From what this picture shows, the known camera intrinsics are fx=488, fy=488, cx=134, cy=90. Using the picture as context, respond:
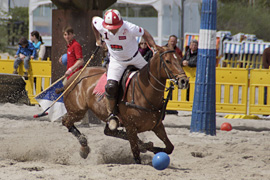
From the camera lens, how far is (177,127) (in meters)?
11.3

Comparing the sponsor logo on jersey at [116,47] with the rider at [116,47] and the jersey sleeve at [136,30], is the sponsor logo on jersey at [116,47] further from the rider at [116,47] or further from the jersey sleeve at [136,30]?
the jersey sleeve at [136,30]

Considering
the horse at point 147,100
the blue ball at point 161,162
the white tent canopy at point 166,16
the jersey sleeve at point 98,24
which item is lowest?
the blue ball at point 161,162

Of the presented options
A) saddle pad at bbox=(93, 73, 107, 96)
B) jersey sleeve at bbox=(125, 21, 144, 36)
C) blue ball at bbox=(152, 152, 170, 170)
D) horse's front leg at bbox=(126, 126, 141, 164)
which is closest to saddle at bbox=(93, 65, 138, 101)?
saddle pad at bbox=(93, 73, 107, 96)

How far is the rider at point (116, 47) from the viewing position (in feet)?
22.7

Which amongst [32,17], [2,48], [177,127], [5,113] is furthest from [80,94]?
[2,48]

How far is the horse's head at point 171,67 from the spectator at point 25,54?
727 cm

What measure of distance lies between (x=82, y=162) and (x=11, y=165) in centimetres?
132

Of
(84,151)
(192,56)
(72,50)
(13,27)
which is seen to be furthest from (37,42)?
(13,27)

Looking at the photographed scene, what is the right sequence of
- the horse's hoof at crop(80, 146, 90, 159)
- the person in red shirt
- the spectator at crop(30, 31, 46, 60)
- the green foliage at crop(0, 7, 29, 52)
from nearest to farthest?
the horse's hoof at crop(80, 146, 90, 159)
the person in red shirt
the spectator at crop(30, 31, 46, 60)
the green foliage at crop(0, 7, 29, 52)

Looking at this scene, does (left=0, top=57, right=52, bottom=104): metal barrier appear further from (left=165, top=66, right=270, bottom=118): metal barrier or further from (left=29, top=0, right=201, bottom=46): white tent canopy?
(left=29, top=0, right=201, bottom=46): white tent canopy

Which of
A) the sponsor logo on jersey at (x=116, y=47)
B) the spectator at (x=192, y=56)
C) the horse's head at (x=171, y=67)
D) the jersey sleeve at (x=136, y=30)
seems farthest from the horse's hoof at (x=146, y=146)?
the spectator at (x=192, y=56)

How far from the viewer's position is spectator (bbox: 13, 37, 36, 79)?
13.3 m

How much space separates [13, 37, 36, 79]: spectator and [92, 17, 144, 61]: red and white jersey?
6.46 m

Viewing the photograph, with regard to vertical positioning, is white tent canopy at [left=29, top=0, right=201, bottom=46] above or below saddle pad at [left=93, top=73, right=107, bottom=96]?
above
